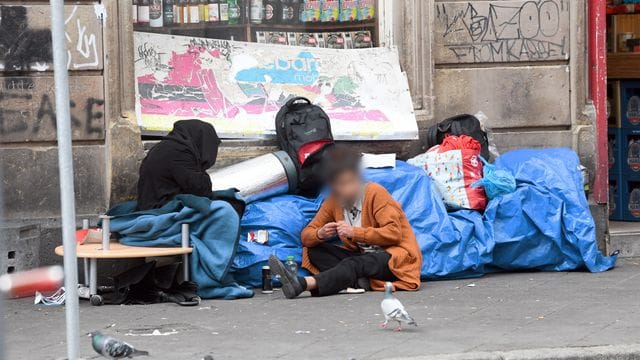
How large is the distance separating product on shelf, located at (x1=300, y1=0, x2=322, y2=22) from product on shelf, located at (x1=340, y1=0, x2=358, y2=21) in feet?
0.61

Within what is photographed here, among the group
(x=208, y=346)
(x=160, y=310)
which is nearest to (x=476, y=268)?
(x=160, y=310)

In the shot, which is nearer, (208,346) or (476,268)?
(208,346)

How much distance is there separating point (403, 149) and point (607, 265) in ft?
5.94

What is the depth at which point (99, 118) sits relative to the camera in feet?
30.4

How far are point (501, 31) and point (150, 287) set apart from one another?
144 inches

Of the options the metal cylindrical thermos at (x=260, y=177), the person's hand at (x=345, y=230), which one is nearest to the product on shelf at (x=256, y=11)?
the metal cylindrical thermos at (x=260, y=177)

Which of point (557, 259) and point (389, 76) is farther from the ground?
point (389, 76)

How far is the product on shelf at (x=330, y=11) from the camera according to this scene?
1041cm

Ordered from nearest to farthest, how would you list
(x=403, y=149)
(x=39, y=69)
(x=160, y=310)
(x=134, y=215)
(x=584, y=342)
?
(x=584, y=342)
(x=160, y=310)
(x=134, y=215)
(x=39, y=69)
(x=403, y=149)

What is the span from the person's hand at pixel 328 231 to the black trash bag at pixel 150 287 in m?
0.94

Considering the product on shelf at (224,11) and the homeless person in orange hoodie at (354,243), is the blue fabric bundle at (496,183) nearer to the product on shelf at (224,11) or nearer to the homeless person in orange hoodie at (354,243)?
the homeless person in orange hoodie at (354,243)

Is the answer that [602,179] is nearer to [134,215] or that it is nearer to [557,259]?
[557,259]

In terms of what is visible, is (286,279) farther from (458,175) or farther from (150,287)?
(458,175)

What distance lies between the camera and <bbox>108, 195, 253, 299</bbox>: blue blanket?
8344 millimetres
